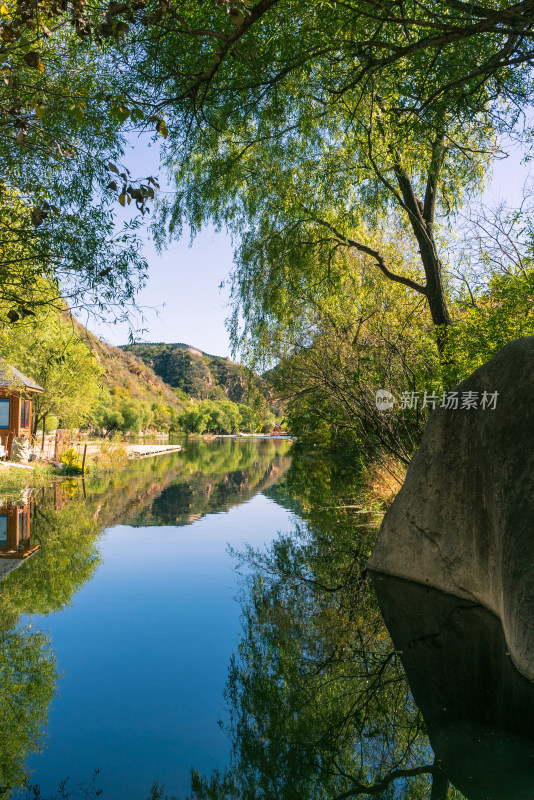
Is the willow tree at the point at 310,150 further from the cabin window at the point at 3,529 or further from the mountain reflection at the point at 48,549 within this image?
the cabin window at the point at 3,529

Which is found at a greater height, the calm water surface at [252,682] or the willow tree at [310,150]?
the willow tree at [310,150]

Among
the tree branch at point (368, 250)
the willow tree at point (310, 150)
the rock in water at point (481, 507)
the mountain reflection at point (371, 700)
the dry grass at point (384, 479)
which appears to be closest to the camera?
the mountain reflection at point (371, 700)

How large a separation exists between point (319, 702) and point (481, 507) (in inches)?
97.3

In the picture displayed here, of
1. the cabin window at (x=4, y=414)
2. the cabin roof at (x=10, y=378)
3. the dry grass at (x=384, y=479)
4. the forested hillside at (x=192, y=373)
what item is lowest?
the dry grass at (x=384, y=479)

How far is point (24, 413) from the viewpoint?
2373 cm

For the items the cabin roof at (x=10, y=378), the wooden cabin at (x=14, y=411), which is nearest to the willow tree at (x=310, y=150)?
the cabin roof at (x=10, y=378)

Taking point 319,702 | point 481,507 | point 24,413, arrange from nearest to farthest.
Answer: point 319,702 < point 481,507 < point 24,413

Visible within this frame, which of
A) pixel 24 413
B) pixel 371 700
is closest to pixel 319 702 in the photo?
pixel 371 700

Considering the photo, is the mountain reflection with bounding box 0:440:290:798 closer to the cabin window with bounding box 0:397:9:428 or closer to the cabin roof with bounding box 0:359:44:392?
the cabin roof with bounding box 0:359:44:392

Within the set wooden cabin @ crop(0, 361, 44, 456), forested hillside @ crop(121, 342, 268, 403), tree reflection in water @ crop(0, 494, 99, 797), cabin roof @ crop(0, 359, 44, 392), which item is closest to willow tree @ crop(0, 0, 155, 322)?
tree reflection in water @ crop(0, 494, 99, 797)

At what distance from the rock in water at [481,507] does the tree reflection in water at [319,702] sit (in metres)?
Result: 0.78

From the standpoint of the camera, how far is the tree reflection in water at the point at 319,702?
292 cm

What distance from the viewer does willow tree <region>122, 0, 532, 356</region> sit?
5.72 meters

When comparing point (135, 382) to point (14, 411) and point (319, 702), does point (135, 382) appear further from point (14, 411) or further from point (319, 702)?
point (319, 702)
